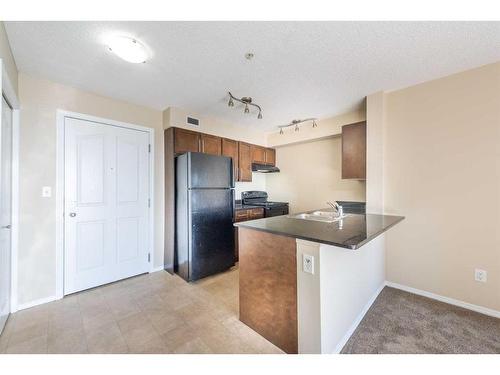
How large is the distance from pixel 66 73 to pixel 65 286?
2282 millimetres

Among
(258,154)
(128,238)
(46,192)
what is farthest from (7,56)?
(258,154)

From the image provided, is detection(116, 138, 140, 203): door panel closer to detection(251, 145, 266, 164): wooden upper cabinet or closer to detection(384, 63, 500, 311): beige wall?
detection(251, 145, 266, 164): wooden upper cabinet

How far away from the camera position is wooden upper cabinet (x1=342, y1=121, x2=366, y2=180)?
291cm

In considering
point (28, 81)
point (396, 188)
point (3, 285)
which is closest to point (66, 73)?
point (28, 81)

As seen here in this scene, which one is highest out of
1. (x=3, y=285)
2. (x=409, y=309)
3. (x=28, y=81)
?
(x=28, y=81)

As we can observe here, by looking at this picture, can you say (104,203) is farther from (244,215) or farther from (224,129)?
(224,129)

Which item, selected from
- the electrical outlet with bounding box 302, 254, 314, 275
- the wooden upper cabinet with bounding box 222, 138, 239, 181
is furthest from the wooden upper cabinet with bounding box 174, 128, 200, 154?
the electrical outlet with bounding box 302, 254, 314, 275

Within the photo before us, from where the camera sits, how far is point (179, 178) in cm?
292

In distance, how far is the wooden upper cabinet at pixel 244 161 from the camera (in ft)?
12.7

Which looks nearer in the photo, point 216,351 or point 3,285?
point 216,351

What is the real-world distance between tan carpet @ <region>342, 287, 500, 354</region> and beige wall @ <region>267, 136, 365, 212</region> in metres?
1.69

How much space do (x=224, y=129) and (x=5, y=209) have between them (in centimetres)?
279
